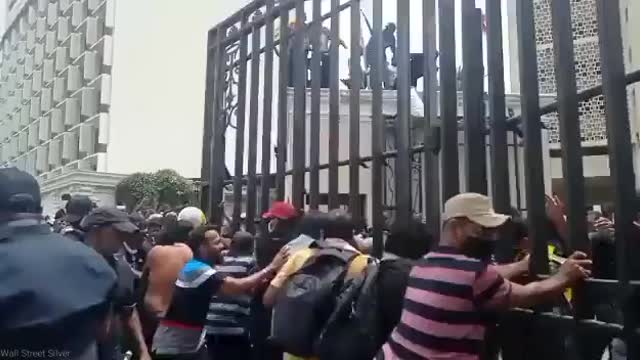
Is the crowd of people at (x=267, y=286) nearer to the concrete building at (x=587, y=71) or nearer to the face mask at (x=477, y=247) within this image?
the face mask at (x=477, y=247)

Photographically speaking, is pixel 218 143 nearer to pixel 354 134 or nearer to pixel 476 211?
pixel 354 134

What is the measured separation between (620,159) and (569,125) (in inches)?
12.4

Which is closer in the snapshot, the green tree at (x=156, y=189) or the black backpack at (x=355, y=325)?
the black backpack at (x=355, y=325)

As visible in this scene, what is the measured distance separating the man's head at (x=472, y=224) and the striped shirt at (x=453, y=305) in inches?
2.3

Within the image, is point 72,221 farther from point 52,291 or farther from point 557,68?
point 557,68

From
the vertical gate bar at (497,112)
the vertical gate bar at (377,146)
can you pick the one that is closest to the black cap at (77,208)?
the vertical gate bar at (377,146)

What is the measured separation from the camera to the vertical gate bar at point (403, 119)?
404cm

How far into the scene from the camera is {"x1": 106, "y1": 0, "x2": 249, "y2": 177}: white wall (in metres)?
32.8

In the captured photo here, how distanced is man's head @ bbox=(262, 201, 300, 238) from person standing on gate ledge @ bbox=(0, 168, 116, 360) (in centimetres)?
230

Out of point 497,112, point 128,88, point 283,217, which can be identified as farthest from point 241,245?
point 128,88

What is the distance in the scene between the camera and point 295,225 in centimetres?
466

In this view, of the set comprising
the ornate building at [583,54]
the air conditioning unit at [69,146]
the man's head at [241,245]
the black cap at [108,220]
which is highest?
the air conditioning unit at [69,146]

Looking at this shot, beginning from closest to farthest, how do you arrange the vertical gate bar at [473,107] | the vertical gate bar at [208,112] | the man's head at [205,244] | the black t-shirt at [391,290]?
1. the black t-shirt at [391,290]
2. the vertical gate bar at [473,107]
3. the man's head at [205,244]
4. the vertical gate bar at [208,112]

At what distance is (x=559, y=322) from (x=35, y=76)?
145ft
